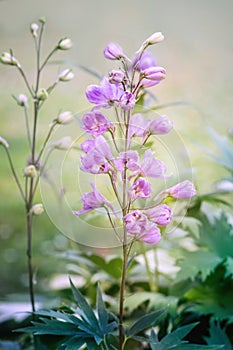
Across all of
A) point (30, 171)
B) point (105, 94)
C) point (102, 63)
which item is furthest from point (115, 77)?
point (102, 63)

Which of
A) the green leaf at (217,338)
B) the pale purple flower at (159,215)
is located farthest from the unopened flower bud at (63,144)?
the green leaf at (217,338)

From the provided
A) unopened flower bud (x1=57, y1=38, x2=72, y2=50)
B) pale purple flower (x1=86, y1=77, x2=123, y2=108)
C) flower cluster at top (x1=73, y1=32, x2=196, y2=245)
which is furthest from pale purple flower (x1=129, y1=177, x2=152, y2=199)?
unopened flower bud (x1=57, y1=38, x2=72, y2=50)

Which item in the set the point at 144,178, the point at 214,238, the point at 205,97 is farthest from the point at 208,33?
the point at 144,178

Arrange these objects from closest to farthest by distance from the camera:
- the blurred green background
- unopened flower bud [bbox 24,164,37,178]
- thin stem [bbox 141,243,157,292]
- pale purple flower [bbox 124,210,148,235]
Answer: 1. pale purple flower [bbox 124,210,148,235]
2. unopened flower bud [bbox 24,164,37,178]
3. thin stem [bbox 141,243,157,292]
4. the blurred green background

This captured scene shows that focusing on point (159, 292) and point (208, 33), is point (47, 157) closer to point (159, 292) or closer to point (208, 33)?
point (159, 292)

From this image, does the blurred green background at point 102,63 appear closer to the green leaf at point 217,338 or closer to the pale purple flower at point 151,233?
the green leaf at point 217,338

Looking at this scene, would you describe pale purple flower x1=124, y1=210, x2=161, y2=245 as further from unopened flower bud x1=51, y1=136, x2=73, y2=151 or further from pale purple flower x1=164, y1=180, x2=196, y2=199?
unopened flower bud x1=51, y1=136, x2=73, y2=151

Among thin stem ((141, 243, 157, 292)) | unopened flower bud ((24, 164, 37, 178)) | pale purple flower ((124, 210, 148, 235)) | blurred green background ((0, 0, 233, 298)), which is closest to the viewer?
pale purple flower ((124, 210, 148, 235))
